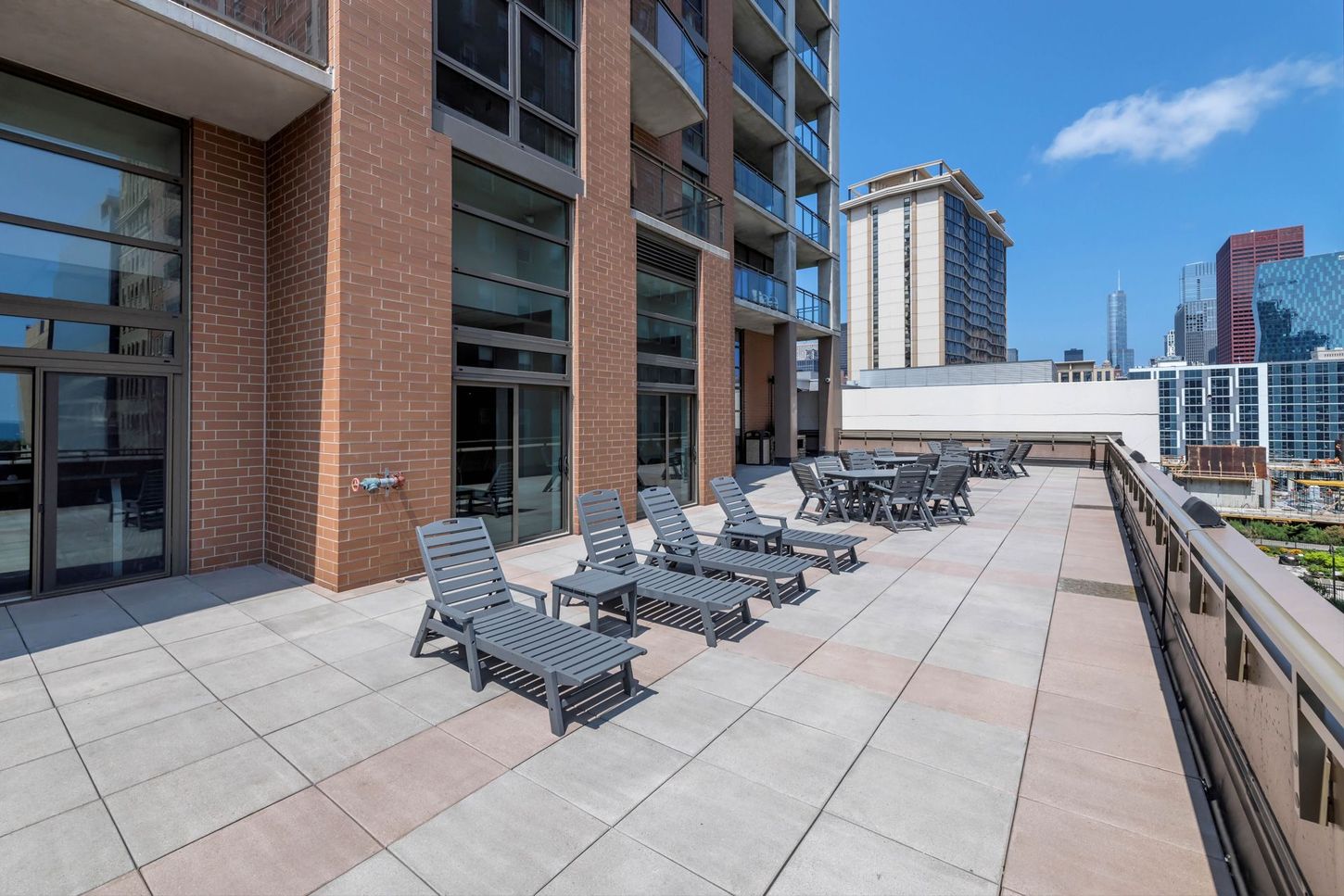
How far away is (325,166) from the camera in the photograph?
21.3 ft

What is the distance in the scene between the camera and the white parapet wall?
2152 centimetres

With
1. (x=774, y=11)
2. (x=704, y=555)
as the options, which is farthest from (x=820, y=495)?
(x=774, y=11)

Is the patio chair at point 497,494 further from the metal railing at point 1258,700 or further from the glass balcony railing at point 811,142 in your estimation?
the glass balcony railing at point 811,142

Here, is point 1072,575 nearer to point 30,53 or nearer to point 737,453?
point 30,53

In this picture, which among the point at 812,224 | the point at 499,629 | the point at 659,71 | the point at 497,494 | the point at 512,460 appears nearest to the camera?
the point at 499,629

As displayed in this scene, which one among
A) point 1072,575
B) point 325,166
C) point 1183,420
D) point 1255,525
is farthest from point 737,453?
point 1183,420

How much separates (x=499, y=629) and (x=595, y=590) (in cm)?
85

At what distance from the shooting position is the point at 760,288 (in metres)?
19.0

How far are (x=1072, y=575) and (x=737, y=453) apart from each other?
55.3 ft

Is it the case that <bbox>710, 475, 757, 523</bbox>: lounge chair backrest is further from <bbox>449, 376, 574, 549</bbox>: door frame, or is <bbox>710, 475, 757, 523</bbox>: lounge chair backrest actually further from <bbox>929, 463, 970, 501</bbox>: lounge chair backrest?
<bbox>929, 463, 970, 501</bbox>: lounge chair backrest

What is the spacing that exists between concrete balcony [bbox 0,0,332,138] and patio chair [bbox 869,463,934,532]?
9.35m

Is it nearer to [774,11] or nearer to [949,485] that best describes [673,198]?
[949,485]

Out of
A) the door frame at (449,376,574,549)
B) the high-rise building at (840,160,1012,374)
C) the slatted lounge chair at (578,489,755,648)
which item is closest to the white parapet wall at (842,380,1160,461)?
the door frame at (449,376,574,549)

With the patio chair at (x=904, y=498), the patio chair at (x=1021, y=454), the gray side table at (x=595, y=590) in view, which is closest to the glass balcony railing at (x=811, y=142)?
the patio chair at (x=1021, y=454)
